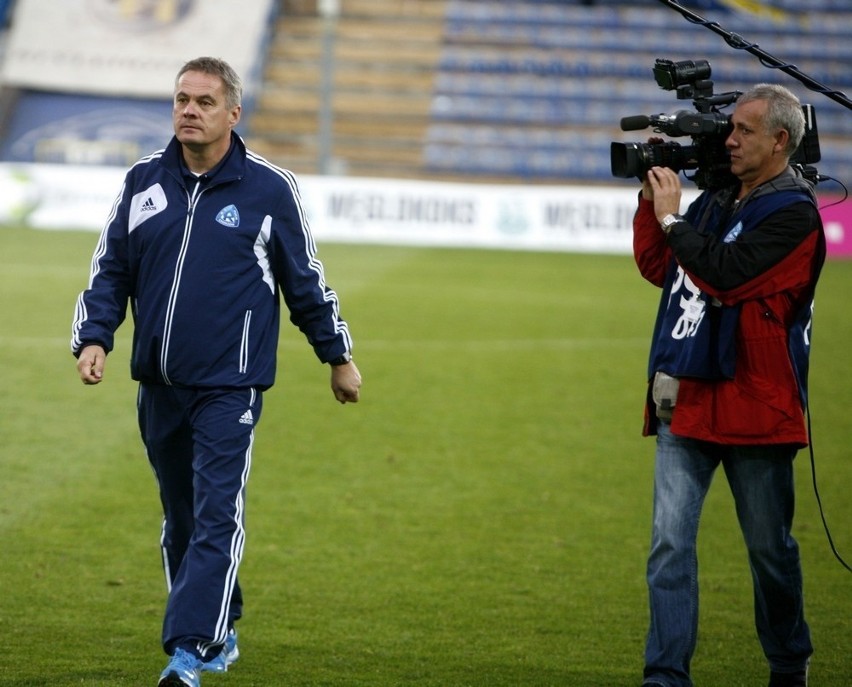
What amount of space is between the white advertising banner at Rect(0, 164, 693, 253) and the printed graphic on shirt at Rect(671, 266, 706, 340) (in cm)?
1957

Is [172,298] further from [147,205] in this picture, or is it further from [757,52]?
[757,52]

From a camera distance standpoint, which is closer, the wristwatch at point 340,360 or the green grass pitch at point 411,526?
the wristwatch at point 340,360

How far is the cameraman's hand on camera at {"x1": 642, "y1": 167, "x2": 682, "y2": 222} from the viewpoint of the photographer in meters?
4.14

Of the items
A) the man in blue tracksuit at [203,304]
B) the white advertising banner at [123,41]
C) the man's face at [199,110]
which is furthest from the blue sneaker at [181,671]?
the white advertising banner at [123,41]

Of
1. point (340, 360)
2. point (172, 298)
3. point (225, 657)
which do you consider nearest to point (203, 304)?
point (172, 298)

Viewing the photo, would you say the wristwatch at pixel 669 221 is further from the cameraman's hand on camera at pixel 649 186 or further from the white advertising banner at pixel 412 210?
the white advertising banner at pixel 412 210

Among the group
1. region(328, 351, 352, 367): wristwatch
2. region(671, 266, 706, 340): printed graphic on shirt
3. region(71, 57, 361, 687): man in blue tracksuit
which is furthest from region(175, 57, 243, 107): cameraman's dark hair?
region(671, 266, 706, 340): printed graphic on shirt

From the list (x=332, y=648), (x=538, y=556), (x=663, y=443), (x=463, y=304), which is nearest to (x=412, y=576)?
(x=538, y=556)

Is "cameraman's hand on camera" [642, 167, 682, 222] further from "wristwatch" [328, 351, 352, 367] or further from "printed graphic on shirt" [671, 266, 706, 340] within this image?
"wristwatch" [328, 351, 352, 367]

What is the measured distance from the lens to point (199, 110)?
4.26 m

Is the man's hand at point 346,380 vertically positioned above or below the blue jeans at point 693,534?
above

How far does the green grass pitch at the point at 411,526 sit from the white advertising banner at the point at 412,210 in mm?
10132

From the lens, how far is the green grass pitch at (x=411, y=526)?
4914 mm

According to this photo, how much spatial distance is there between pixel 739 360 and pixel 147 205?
6.17ft
